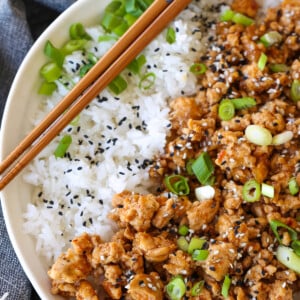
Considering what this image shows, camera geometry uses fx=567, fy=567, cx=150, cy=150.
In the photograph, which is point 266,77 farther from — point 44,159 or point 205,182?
point 44,159

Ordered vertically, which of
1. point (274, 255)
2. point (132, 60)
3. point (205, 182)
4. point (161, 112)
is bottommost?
point (274, 255)

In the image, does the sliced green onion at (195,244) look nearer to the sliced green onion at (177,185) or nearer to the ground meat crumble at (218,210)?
the ground meat crumble at (218,210)

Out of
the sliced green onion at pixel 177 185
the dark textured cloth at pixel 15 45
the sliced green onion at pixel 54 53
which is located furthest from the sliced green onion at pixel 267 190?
the dark textured cloth at pixel 15 45

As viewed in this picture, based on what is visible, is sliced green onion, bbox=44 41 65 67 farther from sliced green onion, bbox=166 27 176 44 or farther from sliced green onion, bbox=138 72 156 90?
sliced green onion, bbox=166 27 176 44

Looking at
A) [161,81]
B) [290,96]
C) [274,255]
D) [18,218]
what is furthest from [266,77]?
[18,218]

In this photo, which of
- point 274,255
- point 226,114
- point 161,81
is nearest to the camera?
point 274,255

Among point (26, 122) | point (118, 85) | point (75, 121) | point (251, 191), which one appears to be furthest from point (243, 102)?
point (26, 122)
